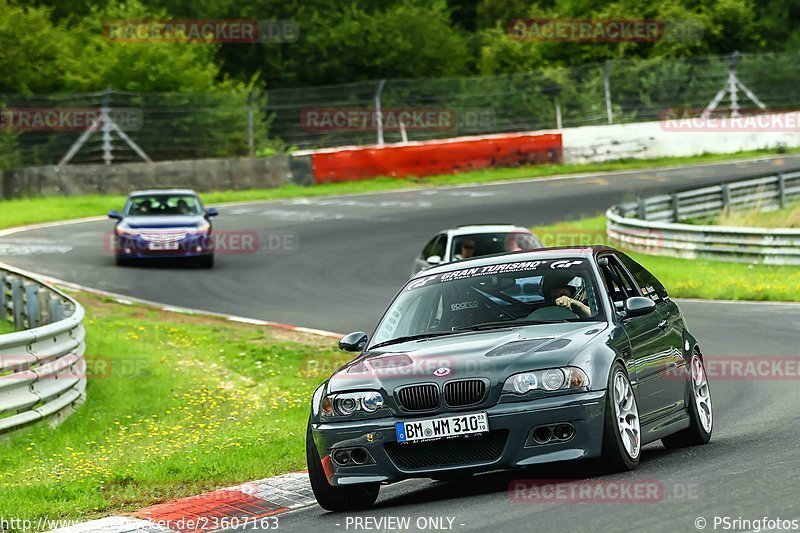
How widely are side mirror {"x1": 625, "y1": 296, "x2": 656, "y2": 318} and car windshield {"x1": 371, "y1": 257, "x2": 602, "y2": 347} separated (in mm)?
196

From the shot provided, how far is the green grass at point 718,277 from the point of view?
2133cm

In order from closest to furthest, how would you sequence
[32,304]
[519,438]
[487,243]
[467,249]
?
[519,438], [32,304], [467,249], [487,243]

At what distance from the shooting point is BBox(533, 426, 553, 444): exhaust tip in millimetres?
7902

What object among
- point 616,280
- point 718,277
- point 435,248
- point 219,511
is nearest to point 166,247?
point 435,248

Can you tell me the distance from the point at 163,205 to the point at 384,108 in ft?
43.6

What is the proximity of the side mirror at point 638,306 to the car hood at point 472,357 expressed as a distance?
1.04ft

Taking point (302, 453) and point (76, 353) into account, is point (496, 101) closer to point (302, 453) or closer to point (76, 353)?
point (76, 353)

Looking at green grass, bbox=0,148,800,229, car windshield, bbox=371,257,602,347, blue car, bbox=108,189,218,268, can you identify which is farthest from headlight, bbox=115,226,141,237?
car windshield, bbox=371,257,602,347

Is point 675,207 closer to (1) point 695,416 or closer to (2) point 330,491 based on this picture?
(1) point 695,416

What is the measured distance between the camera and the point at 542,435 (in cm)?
793
